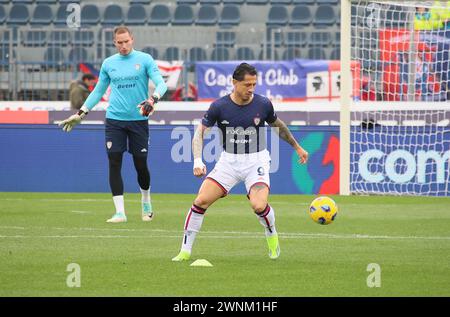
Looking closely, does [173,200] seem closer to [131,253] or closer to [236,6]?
[131,253]

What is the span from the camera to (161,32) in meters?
27.8

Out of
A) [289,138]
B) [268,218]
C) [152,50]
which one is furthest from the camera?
[152,50]

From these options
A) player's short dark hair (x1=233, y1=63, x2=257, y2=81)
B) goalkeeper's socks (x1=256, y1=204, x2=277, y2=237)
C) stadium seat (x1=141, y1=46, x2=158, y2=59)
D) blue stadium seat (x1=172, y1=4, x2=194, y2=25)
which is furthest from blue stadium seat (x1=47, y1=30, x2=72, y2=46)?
goalkeeper's socks (x1=256, y1=204, x2=277, y2=237)

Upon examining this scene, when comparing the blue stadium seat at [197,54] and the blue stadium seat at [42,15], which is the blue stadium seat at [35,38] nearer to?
the blue stadium seat at [42,15]

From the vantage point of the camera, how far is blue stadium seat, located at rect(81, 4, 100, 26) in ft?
101

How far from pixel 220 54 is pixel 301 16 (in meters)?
4.09

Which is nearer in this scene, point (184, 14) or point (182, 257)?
point (182, 257)

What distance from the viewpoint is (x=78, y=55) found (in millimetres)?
27422

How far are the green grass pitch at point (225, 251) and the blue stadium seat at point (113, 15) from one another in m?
14.3

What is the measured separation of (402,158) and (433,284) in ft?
35.3

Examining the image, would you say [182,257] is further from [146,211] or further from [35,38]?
[35,38]

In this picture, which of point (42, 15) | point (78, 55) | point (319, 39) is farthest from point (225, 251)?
point (42, 15)

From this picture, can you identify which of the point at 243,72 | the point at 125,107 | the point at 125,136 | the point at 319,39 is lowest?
the point at 125,136

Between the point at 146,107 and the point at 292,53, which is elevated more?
the point at 292,53
